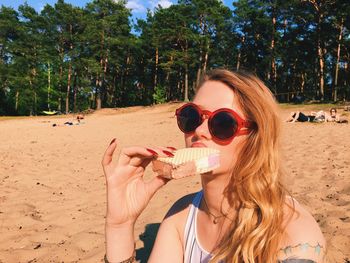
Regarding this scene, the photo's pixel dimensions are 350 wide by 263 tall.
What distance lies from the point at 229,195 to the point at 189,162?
15.0 inches

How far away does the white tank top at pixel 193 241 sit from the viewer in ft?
6.92

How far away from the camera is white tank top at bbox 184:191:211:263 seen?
2.11 meters

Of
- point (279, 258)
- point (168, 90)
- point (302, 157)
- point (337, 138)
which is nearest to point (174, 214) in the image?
point (279, 258)

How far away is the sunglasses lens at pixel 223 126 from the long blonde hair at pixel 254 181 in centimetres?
11

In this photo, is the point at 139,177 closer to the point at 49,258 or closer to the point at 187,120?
the point at 187,120

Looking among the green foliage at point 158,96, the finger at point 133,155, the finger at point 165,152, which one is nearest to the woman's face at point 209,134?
the finger at point 165,152

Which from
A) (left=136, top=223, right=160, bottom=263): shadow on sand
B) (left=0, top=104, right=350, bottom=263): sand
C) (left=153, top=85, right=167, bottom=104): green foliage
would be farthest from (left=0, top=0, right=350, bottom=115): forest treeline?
(left=136, top=223, right=160, bottom=263): shadow on sand

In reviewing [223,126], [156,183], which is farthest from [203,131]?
[156,183]

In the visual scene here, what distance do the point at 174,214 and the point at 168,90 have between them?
58.4 m

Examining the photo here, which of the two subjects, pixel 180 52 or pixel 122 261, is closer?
pixel 122 261

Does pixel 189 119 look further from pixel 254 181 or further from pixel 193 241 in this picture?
pixel 193 241

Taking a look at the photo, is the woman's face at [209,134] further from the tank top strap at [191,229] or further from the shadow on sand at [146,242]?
the shadow on sand at [146,242]

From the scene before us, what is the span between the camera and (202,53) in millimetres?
48500

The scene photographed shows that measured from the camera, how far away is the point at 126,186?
2365 millimetres
